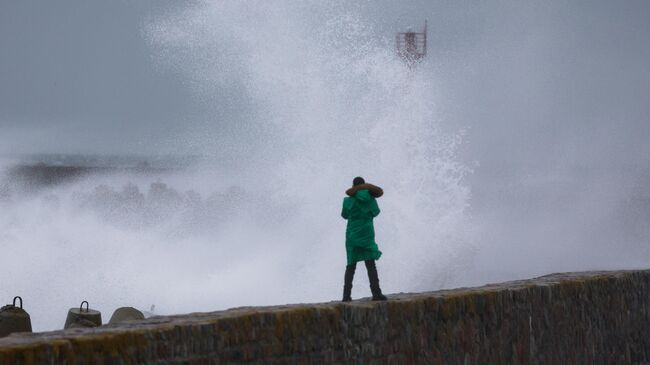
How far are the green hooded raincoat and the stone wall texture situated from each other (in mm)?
631

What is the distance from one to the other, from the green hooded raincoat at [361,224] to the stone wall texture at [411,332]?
631 millimetres

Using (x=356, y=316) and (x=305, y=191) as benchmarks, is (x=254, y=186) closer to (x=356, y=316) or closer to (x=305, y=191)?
(x=305, y=191)

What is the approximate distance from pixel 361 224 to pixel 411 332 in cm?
160

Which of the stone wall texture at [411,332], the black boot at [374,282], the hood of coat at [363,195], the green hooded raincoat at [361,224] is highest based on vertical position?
the hood of coat at [363,195]

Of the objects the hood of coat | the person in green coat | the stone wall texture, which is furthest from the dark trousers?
the hood of coat

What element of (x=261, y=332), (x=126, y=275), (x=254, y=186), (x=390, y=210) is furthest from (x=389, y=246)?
(x=261, y=332)

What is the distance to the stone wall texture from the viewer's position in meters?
5.95

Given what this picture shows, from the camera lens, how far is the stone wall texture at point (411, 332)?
595 cm

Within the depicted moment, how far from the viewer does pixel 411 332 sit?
8156 millimetres

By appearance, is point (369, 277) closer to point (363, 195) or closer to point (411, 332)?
point (363, 195)

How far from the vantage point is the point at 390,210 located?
3062 centimetres

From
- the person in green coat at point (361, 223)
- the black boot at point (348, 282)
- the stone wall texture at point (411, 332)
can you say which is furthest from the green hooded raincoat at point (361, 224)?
the stone wall texture at point (411, 332)

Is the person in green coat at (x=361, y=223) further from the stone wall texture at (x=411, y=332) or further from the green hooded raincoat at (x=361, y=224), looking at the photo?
the stone wall texture at (x=411, y=332)

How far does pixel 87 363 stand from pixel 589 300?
5.96 m
